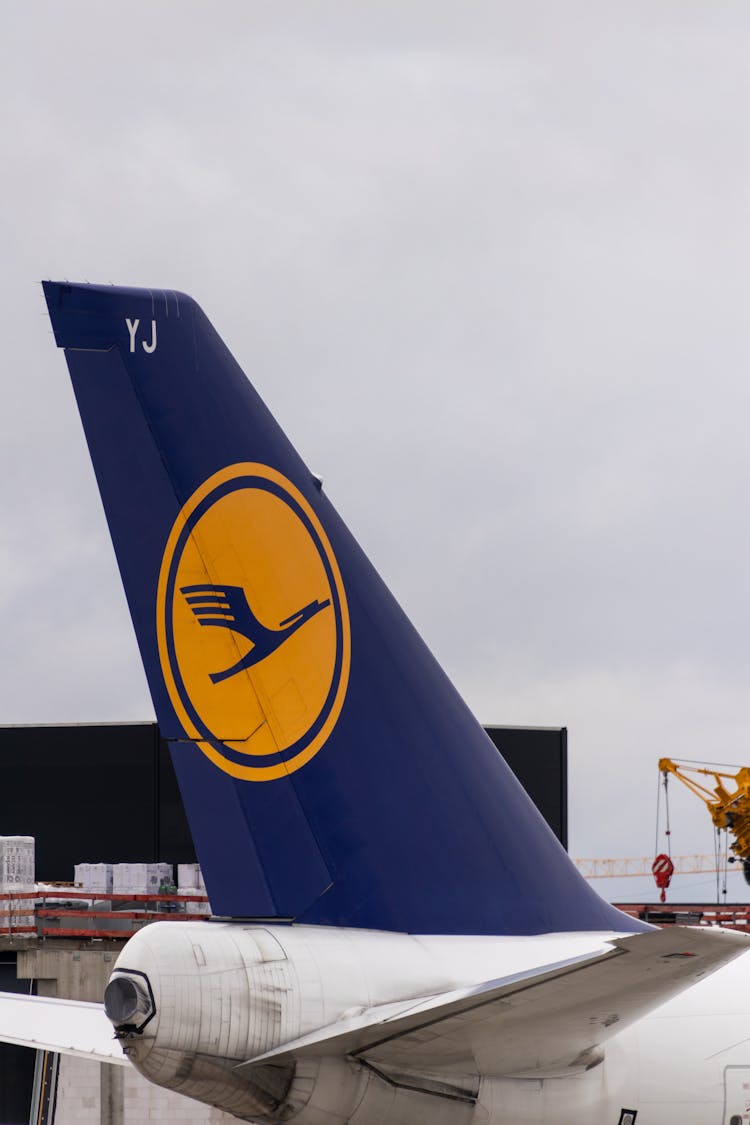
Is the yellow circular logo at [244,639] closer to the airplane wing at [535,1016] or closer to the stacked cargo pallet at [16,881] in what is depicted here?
the airplane wing at [535,1016]

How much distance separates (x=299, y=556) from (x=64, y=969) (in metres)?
19.9

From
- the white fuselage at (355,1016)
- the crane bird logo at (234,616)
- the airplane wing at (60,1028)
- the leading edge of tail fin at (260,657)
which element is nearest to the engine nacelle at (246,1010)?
the white fuselage at (355,1016)

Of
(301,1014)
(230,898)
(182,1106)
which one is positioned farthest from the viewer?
(182,1106)

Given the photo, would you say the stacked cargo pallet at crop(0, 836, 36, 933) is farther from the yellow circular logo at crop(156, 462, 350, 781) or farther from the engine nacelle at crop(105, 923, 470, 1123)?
the engine nacelle at crop(105, 923, 470, 1123)

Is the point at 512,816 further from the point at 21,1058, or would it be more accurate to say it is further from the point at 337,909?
the point at 21,1058

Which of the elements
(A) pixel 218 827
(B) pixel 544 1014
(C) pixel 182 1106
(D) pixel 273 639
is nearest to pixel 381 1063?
(B) pixel 544 1014

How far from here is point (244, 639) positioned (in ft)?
35.9

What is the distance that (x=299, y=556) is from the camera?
36.9 ft

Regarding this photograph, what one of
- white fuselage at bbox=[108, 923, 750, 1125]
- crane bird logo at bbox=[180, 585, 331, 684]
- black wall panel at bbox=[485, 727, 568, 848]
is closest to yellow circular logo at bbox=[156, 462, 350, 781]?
crane bird logo at bbox=[180, 585, 331, 684]

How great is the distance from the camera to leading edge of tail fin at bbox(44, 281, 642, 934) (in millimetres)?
10891

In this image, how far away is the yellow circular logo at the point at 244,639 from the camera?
10922mm

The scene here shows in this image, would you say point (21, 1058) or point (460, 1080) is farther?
point (21, 1058)

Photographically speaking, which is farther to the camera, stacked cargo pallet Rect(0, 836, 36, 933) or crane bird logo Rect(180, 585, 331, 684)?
stacked cargo pallet Rect(0, 836, 36, 933)

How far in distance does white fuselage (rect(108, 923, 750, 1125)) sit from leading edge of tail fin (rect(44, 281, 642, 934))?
45cm
